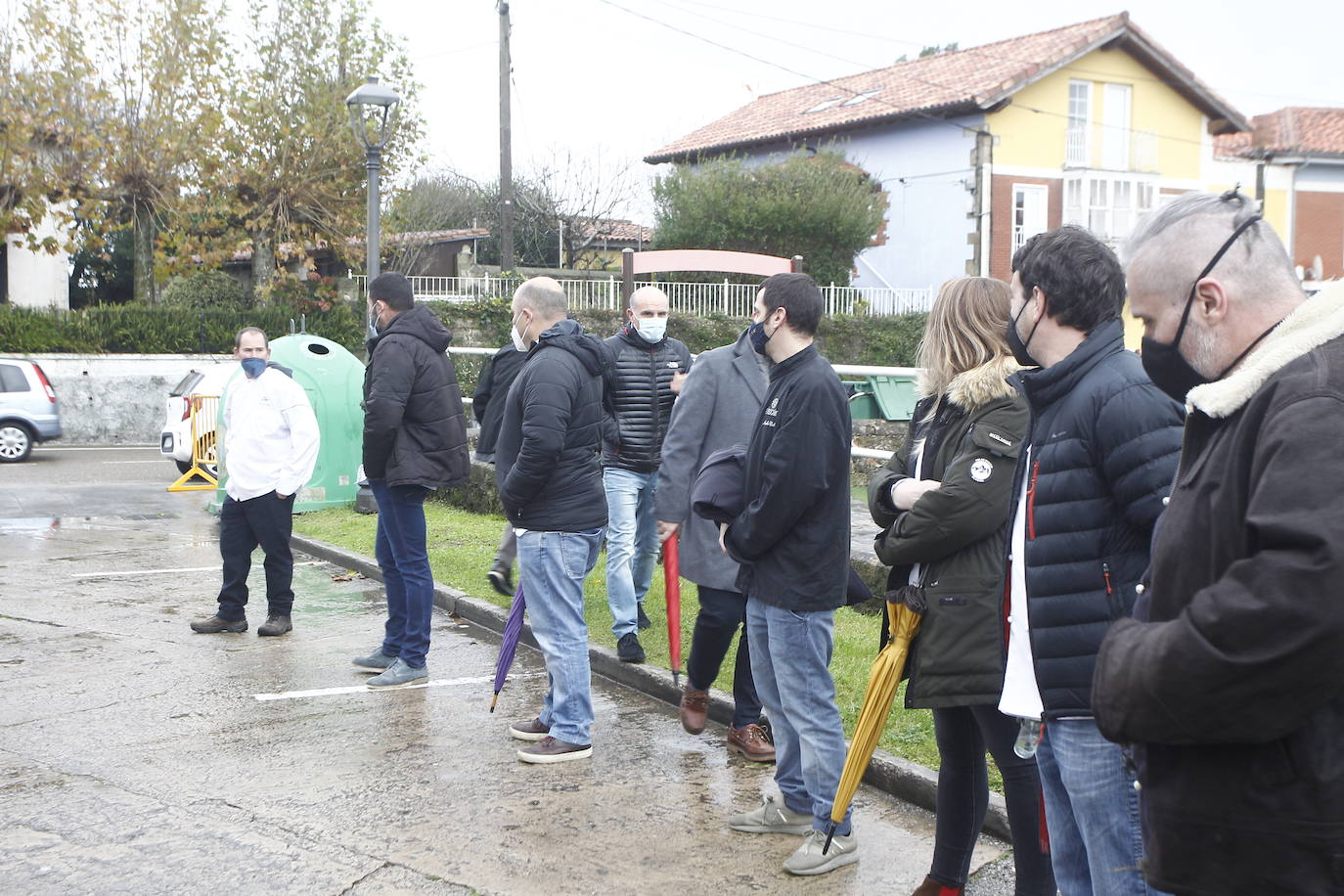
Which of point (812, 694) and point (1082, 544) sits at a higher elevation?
point (1082, 544)

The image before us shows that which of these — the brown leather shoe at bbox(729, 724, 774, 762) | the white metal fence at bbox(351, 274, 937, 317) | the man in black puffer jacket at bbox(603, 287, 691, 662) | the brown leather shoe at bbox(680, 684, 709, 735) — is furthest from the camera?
the white metal fence at bbox(351, 274, 937, 317)

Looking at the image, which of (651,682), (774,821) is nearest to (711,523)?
(651,682)

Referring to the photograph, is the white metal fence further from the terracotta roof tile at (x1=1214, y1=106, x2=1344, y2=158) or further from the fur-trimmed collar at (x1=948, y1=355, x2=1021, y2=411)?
the fur-trimmed collar at (x1=948, y1=355, x2=1021, y2=411)

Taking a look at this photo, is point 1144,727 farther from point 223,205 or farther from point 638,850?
point 223,205

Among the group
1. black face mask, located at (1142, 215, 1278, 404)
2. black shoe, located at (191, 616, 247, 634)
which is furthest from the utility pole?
black face mask, located at (1142, 215, 1278, 404)

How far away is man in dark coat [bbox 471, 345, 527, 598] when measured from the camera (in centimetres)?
772

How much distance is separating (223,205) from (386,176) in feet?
11.7

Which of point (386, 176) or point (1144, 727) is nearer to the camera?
point (1144, 727)

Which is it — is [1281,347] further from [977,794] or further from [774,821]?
[774,821]

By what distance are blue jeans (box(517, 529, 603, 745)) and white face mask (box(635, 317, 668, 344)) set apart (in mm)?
2066

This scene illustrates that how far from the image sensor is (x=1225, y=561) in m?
1.91

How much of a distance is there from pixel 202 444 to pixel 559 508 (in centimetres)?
1179

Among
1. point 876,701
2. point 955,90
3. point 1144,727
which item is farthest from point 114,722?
point 955,90

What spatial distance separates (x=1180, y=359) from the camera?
2.16 m
